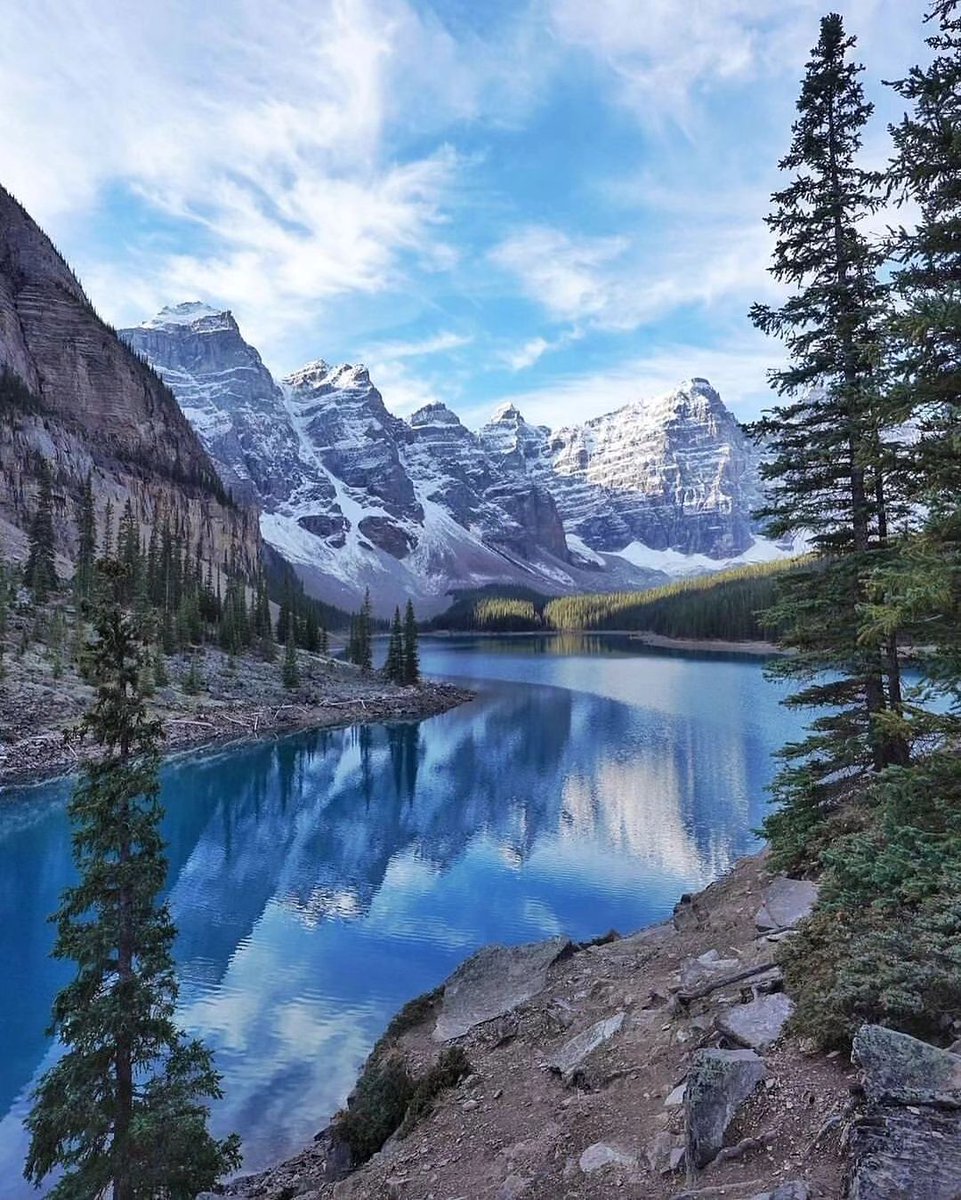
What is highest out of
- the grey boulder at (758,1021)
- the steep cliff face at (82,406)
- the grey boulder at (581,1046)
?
the steep cliff face at (82,406)

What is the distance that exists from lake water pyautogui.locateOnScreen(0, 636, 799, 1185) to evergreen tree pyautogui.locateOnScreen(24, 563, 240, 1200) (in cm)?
366

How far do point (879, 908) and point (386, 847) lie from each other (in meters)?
30.0

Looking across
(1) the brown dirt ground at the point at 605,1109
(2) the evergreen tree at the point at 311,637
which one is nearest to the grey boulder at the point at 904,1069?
(1) the brown dirt ground at the point at 605,1109

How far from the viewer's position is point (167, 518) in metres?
128

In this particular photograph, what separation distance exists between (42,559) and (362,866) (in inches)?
2497

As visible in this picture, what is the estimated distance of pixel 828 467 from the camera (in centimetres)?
1495

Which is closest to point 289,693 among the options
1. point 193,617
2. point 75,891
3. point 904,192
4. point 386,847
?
point 193,617

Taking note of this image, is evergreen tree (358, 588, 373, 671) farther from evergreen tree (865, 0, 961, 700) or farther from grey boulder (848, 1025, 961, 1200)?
grey boulder (848, 1025, 961, 1200)

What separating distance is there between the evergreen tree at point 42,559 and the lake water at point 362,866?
3422cm

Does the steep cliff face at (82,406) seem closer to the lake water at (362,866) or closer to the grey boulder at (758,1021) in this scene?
the lake water at (362,866)

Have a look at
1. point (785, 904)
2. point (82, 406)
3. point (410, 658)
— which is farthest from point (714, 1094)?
point (82, 406)

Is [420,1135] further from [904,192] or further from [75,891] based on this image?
[904,192]

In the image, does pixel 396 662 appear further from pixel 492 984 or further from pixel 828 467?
pixel 828 467

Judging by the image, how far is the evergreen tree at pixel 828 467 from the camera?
1424cm
